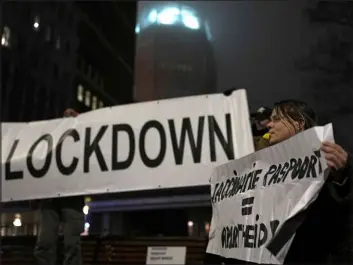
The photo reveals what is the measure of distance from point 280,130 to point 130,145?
1760mm

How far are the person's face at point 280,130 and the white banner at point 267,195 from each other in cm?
9

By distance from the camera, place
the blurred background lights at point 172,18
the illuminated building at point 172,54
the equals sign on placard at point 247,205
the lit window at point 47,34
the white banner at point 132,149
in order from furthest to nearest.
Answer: the lit window at point 47,34 → the blurred background lights at point 172,18 → the illuminated building at point 172,54 → the white banner at point 132,149 → the equals sign on placard at point 247,205

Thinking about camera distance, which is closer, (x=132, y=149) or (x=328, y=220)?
(x=328, y=220)

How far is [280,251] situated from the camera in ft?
6.36

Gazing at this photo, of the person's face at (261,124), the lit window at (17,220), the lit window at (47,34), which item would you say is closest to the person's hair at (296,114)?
the person's face at (261,124)

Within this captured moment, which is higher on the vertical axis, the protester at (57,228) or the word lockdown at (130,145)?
the word lockdown at (130,145)

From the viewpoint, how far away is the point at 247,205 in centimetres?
222

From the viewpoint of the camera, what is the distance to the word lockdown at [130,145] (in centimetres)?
371

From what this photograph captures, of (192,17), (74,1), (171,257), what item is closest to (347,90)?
(171,257)

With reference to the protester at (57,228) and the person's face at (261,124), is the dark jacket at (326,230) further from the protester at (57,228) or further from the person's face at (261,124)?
the protester at (57,228)

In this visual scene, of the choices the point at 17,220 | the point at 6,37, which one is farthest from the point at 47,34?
the point at 17,220

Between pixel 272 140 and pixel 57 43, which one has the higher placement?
pixel 57 43

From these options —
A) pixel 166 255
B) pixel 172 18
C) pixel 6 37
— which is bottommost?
pixel 166 255

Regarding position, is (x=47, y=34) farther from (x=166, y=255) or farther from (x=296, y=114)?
(x=296, y=114)
